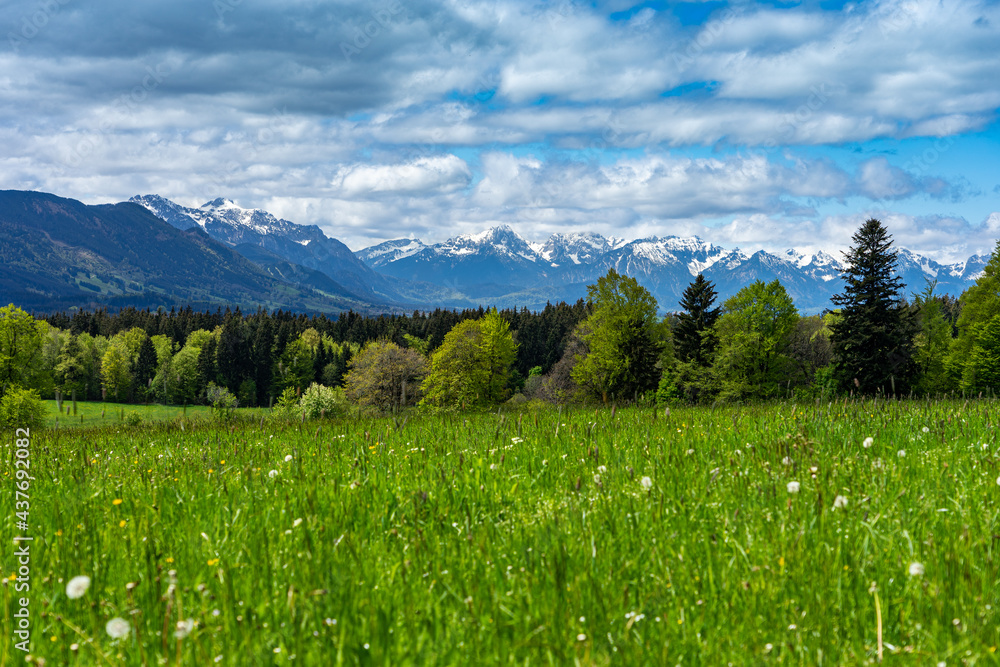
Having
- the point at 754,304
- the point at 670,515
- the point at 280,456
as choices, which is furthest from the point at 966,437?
the point at 754,304

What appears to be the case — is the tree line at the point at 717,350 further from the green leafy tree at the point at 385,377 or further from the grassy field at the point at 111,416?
the grassy field at the point at 111,416

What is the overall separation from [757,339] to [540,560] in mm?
59991

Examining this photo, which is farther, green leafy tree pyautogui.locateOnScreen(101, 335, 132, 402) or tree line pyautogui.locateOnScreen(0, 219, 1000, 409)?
green leafy tree pyautogui.locateOnScreen(101, 335, 132, 402)

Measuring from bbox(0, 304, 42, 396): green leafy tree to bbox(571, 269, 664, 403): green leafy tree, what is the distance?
5353cm

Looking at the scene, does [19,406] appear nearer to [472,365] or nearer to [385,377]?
[385,377]

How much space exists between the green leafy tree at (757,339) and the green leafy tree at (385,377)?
45.5 meters

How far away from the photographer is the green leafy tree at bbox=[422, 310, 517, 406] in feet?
245

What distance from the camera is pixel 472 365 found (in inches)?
3034

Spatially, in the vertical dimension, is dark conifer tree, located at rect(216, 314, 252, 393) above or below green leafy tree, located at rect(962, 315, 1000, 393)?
below

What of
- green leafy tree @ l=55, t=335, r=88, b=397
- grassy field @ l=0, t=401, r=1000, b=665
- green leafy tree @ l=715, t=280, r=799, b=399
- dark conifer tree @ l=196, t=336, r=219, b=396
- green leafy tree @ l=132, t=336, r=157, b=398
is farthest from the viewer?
green leafy tree @ l=132, t=336, r=157, b=398

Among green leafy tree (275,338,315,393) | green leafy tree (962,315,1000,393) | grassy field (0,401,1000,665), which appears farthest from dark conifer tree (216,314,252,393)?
grassy field (0,401,1000,665)

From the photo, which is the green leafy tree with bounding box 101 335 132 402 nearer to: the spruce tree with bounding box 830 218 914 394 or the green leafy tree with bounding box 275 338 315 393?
the green leafy tree with bounding box 275 338 315 393

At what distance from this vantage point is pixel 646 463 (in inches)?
216

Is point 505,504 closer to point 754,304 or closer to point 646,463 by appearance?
point 646,463
